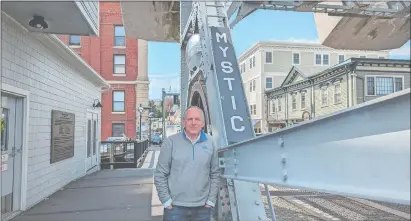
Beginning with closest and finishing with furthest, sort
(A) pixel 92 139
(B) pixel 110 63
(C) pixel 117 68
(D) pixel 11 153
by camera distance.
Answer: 1. (D) pixel 11 153
2. (A) pixel 92 139
3. (B) pixel 110 63
4. (C) pixel 117 68

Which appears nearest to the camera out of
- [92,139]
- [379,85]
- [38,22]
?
[379,85]

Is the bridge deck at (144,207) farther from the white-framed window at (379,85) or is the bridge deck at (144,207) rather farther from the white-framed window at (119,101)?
the white-framed window at (119,101)

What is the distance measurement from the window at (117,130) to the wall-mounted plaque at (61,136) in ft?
68.9

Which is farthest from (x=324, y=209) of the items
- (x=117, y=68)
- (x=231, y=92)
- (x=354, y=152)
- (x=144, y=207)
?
(x=117, y=68)

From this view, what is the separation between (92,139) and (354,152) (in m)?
13.3

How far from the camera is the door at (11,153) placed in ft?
20.1

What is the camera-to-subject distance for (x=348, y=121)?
1.65m

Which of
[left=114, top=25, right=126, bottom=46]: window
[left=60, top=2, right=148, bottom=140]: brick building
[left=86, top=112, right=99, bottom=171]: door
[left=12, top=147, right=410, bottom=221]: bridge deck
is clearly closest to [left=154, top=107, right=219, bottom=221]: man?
[left=12, top=147, right=410, bottom=221]: bridge deck

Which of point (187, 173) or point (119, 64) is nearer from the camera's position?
point (187, 173)

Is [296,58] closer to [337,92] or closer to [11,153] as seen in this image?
[337,92]

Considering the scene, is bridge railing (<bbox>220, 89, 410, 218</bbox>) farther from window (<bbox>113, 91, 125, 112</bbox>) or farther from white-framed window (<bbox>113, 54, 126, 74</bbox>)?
white-framed window (<bbox>113, 54, 126, 74</bbox>)

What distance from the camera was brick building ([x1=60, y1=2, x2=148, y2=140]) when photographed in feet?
103

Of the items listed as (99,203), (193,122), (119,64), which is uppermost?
(119,64)

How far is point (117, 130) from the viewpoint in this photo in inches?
1255
